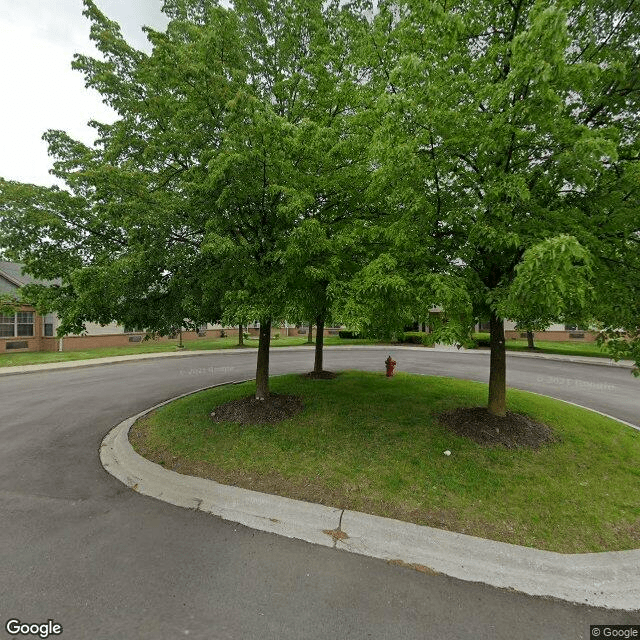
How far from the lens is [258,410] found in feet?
24.1

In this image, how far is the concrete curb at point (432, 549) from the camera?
318 centimetres

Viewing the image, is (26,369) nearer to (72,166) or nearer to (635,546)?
(72,166)

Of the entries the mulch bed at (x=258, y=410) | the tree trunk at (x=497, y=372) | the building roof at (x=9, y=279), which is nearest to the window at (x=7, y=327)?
the building roof at (x=9, y=279)

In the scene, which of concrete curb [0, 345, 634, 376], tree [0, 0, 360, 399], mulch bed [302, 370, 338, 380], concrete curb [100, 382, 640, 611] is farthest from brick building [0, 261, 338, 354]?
concrete curb [100, 382, 640, 611]

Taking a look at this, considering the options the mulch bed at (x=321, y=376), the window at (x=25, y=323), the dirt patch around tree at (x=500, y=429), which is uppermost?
the window at (x=25, y=323)

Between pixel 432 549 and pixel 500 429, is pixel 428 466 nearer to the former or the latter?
pixel 432 549

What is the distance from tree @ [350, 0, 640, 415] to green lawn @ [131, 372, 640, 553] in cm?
238

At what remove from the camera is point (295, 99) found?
6773 mm

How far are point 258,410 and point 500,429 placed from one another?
494 centimetres

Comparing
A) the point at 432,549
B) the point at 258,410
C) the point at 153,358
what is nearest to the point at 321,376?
the point at 258,410

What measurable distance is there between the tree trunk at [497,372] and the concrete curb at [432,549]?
10.0ft

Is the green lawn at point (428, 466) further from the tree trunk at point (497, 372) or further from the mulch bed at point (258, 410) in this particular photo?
the tree trunk at point (497, 372)

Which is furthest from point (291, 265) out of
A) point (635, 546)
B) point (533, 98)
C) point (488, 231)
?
point (635, 546)

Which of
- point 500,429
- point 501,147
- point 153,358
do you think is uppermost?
point 501,147
